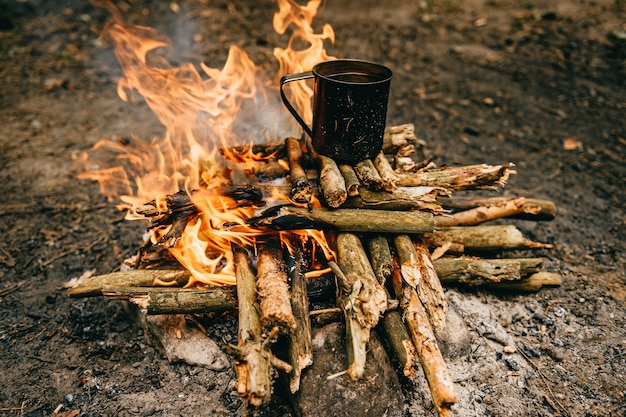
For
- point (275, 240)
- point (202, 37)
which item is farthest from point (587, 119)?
point (202, 37)

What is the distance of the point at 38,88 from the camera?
20.4 feet

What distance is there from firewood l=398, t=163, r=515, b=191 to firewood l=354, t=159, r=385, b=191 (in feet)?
→ 0.96

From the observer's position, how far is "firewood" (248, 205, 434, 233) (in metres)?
2.38

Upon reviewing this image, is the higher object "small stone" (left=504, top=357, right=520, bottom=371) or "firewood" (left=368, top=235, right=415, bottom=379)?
"firewood" (left=368, top=235, right=415, bottom=379)

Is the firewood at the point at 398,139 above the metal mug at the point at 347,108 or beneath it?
beneath

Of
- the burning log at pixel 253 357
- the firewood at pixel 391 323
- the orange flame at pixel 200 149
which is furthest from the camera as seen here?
the orange flame at pixel 200 149

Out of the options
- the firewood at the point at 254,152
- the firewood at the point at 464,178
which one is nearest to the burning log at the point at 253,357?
the firewood at the point at 254,152

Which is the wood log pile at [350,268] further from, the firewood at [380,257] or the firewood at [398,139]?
the firewood at [398,139]

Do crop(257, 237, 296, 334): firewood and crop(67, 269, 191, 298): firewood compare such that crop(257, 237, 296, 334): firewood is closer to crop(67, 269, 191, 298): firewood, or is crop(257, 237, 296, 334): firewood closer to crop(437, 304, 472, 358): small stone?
crop(67, 269, 191, 298): firewood

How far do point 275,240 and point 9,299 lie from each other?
2.11 meters

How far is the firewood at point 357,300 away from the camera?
2.03 meters

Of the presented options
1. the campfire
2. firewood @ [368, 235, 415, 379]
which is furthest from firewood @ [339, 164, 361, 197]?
firewood @ [368, 235, 415, 379]

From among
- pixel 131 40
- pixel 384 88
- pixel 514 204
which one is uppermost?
pixel 384 88

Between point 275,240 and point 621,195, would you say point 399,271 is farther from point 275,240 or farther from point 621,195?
point 621,195
